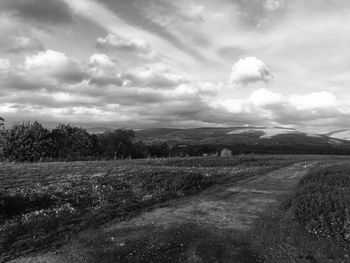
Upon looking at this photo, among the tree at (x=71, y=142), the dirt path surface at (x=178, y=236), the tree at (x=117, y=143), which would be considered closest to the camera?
the dirt path surface at (x=178, y=236)

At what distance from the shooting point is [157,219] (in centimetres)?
1439

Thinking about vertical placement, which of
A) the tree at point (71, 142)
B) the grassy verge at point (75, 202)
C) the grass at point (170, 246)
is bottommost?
the grass at point (170, 246)

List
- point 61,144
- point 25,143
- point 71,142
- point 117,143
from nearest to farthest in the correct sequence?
point 25,143 → point 61,144 → point 71,142 → point 117,143

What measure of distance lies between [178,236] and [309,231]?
4908 mm

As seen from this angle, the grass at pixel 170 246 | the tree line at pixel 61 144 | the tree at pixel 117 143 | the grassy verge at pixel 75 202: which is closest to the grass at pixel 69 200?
the grassy verge at pixel 75 202

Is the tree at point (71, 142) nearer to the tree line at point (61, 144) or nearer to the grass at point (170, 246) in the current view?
the tree line at point (61, 144)

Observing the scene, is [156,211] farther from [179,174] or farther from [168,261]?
[179,174]

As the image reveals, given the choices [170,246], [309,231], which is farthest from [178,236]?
[309,231]

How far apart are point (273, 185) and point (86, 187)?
1365 centimetres

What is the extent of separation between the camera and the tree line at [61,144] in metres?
54.8

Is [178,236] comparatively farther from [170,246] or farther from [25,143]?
[25,143]

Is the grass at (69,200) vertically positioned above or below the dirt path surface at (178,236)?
above

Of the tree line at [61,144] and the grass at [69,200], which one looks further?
the tree line at [61,144]

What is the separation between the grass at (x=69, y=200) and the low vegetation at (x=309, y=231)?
21.1 feet
